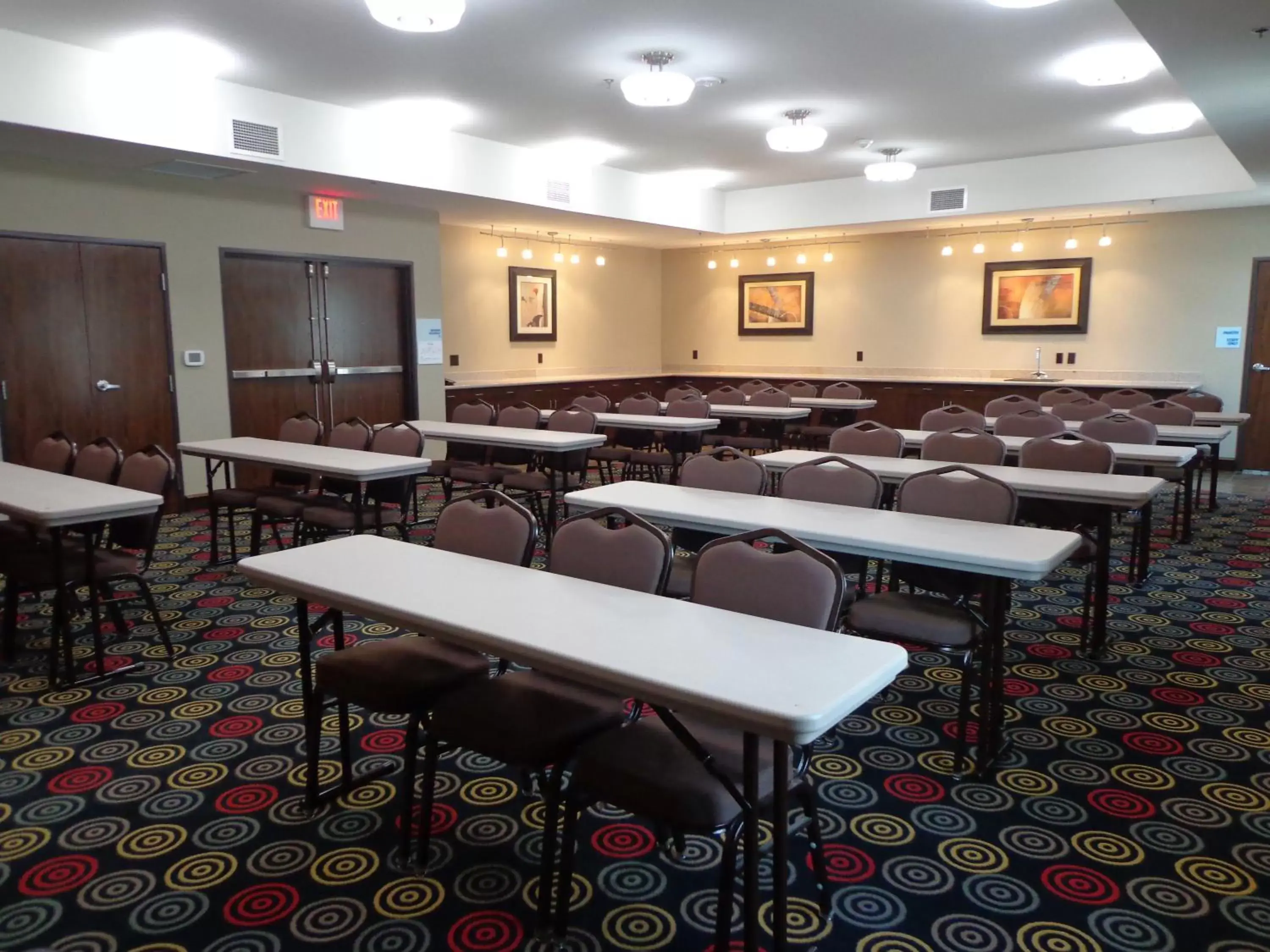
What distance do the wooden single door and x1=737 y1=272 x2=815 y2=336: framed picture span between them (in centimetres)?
488

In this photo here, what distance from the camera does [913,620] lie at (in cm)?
311

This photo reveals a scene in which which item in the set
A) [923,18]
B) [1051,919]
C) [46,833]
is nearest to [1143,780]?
[1051,919]

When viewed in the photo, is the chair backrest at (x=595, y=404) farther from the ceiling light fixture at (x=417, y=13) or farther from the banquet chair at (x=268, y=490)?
the ceiling light fixture at (x=417, y=13)

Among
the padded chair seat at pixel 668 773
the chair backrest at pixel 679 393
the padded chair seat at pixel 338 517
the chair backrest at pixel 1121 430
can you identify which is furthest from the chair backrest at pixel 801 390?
the padded chair seat at pixel 668 773

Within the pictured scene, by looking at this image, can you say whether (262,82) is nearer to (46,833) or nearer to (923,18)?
(923,18)

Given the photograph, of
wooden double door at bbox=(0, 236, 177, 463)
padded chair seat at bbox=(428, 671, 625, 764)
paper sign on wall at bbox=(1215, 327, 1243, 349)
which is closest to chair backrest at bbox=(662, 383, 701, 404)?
wooden double door at bbox=(0, 236, 177, 463)

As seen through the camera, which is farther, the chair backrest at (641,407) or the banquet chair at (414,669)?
the chair backrest at (641,407)

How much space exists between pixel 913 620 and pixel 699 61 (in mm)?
4103

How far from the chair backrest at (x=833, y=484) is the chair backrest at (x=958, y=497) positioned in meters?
0.12

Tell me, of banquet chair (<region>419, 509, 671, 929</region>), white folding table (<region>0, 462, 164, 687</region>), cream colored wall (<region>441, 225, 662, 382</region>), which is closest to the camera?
banquet chair (<region>419, 509, 671, 929</region>)

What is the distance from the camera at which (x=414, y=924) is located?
2.27 metres

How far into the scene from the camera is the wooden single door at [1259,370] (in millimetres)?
9047

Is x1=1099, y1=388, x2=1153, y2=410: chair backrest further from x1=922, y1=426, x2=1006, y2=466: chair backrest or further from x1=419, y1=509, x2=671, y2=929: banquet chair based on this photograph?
x1=419, y1=509, x2=671, y2=929: banquet chair

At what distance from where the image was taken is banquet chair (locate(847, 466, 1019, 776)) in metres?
3.00
